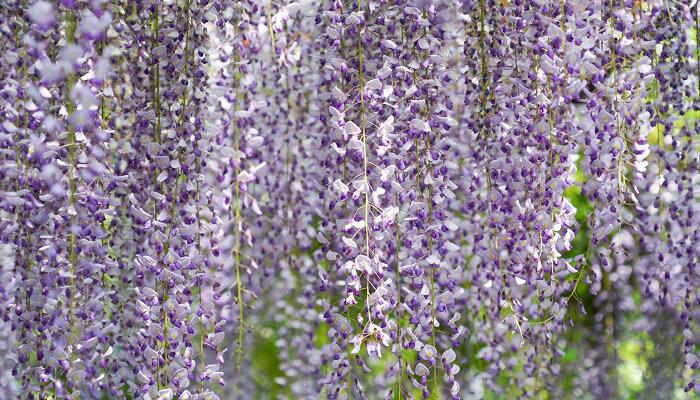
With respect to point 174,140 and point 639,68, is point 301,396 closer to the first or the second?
point 174,140

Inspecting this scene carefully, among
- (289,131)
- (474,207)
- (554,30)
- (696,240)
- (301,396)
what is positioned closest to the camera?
(554,30)

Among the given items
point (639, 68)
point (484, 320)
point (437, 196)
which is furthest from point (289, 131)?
point (639, 68)

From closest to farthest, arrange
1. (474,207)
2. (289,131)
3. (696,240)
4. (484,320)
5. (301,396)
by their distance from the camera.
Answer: (474,207) < (696,240) < (484,320) < (289,131) < (301,396)

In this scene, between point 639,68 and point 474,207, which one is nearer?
point 639,68

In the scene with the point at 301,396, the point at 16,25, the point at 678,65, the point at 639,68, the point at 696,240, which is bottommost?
the point at 301,396

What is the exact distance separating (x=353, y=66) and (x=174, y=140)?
1.54 feet

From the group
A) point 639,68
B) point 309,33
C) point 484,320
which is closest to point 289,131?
point 309,33

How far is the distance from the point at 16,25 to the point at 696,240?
199 cm

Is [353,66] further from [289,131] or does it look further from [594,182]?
[289,131]

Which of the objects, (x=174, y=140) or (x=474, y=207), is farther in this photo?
(x=474, y=207)

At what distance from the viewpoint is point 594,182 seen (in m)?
2.42

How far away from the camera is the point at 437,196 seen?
233cm

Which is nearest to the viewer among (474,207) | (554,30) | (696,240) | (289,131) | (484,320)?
(554,30)

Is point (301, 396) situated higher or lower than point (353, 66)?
lower
